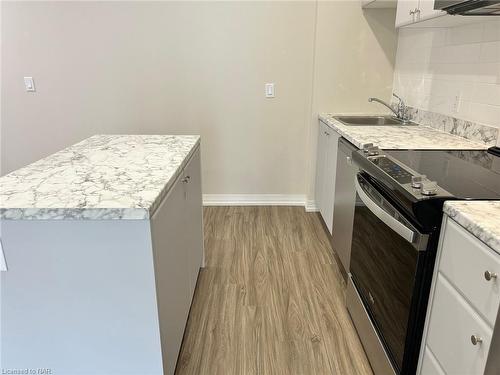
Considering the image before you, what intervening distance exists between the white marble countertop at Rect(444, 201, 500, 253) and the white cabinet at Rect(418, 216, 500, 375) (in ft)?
0.08

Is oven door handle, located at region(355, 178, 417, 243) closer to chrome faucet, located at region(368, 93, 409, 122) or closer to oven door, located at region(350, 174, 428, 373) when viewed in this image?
oven door, located at region(350, 174, 428, 373)

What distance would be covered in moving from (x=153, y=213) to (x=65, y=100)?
2.80 m

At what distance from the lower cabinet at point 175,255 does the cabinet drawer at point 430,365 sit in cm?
93

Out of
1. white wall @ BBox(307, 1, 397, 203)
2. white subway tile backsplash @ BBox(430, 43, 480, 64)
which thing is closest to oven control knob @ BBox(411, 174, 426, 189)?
white subway tile backsplash @ BBox(430, 43, 480, 64)

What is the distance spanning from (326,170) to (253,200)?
952mm

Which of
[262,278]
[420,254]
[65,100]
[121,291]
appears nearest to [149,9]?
[65,100]

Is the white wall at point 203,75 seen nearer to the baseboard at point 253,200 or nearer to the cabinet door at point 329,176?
the baseboard at point 253,200

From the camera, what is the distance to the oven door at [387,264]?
4.25ft

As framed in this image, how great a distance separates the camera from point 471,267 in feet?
3.38

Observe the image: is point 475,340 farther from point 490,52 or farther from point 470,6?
point 490,52

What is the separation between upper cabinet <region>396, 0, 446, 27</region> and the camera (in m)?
1.91

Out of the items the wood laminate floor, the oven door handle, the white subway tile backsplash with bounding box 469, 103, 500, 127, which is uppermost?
the white subway tile backsplash with bounding box 469, 103, 500, 127

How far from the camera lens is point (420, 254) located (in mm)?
1230

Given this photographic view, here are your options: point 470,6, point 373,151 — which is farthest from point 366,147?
point 470,6
